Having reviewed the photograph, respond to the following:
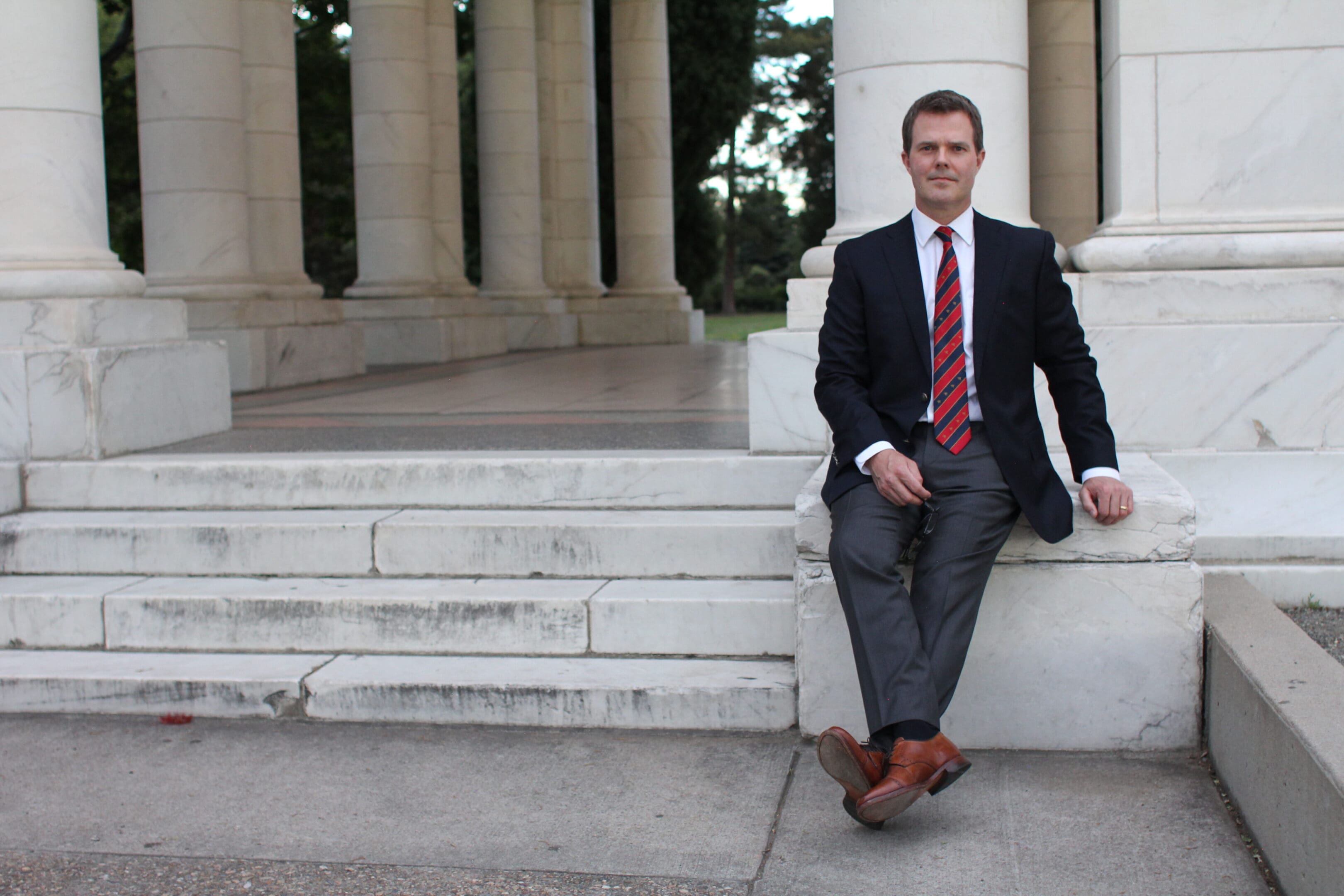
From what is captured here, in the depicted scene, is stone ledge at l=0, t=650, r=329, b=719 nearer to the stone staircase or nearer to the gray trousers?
the stone staircase

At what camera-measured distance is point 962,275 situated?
4328 millimetres

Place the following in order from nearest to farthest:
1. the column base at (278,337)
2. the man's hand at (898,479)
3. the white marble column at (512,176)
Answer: the man's hand at (898,479)
the column base at (278,337)
the white marble column at (512,176)

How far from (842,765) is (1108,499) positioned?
128cm

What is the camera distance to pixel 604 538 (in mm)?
5805

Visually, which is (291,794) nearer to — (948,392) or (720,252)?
(948,392)

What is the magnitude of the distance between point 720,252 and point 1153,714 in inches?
1458

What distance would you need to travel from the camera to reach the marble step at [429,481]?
620 centimetres

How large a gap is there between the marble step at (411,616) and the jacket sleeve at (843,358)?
46.6 inches

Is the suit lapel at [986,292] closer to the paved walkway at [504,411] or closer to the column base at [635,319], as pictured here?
the paved walkway at [504,411]

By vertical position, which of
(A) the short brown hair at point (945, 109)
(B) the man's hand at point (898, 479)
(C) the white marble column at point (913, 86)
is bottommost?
(B) the man's hand at point (898, 479)

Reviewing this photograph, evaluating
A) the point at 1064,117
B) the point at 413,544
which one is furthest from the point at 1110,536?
the point at 1064,117

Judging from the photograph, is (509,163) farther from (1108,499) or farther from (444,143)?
(1108,499)

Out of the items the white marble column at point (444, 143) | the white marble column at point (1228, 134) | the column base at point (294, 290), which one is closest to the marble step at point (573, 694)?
the white marble column at point (1228, 134)

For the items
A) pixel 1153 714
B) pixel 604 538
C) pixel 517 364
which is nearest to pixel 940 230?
pixel 1153 714
